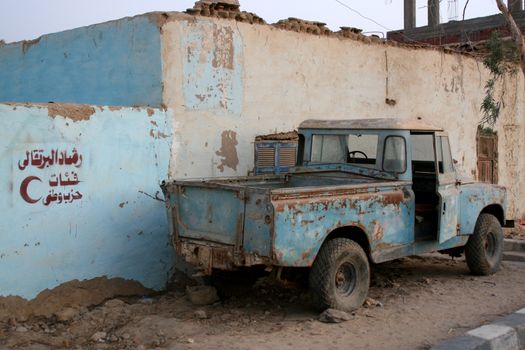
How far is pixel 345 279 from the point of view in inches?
224

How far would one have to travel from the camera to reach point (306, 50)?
855 cm

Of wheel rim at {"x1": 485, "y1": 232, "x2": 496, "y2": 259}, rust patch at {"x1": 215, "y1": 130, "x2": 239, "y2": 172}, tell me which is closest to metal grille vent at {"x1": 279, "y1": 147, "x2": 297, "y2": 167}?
rust patch at {"x1": 215, "y1": 130, "x2": 239, "y2": 172}

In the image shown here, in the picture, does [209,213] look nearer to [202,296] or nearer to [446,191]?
[202,296]

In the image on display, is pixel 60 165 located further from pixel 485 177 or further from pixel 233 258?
pixel 485 177

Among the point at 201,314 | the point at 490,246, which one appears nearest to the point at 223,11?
the point at 201,314

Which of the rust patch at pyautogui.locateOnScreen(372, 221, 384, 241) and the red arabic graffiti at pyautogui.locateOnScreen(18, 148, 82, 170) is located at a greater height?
the red arabic graffiti at pyautogui.locateOnScreen(18, 148, 82, 170)

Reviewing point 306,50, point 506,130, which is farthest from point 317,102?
point 506,130

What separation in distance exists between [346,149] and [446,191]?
1.17m

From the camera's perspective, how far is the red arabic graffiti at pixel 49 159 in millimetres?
5574

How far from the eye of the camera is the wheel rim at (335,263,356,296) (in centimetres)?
561

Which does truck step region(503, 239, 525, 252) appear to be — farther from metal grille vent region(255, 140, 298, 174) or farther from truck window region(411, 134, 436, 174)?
metal grille vent region(255, 140, 298, 174)

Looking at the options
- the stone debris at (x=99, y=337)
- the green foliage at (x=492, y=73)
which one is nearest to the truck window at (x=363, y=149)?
the stone debris at (x=99, y=337)

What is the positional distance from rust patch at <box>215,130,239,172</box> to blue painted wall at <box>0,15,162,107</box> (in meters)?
1.01

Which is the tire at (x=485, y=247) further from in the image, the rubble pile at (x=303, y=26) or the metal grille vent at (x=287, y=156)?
the rubble pile at (x=303, y=26)
